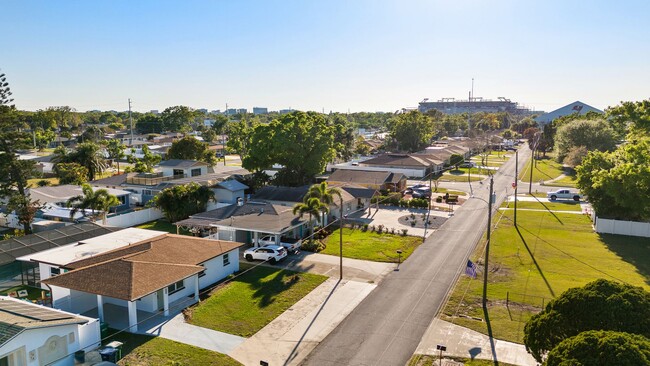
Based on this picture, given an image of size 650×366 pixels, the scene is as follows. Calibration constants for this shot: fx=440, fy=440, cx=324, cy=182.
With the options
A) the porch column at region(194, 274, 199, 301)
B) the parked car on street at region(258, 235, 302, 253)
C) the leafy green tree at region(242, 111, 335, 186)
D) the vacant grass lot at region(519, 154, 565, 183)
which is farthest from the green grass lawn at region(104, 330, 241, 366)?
the vacant grass lot at region(519, 154, 565, 183)

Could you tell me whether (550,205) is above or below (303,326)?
above

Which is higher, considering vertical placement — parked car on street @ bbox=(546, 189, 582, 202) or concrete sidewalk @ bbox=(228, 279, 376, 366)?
parked car on street @ bbox=(546, 189, 582, 202)

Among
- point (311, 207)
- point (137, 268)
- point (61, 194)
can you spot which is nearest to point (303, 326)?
point (137, 268)

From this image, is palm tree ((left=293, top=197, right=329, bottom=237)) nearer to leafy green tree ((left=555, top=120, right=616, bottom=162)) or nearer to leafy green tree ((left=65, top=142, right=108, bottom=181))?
leafy green tree ((left=65, top=142, right=108, bottom=181))

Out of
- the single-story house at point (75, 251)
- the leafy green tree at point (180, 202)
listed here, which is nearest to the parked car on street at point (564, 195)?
the leafy green tree at point (180, 202)

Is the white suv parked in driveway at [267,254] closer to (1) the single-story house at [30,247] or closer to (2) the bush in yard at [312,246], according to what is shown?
(2) the bush in yard at [312,246]

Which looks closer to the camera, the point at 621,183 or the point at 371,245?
the point at 371,245

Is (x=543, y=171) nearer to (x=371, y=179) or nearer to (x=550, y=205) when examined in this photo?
(x=550, y=205)

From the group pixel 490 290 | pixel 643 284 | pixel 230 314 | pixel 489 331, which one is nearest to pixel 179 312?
pixel 230 314
